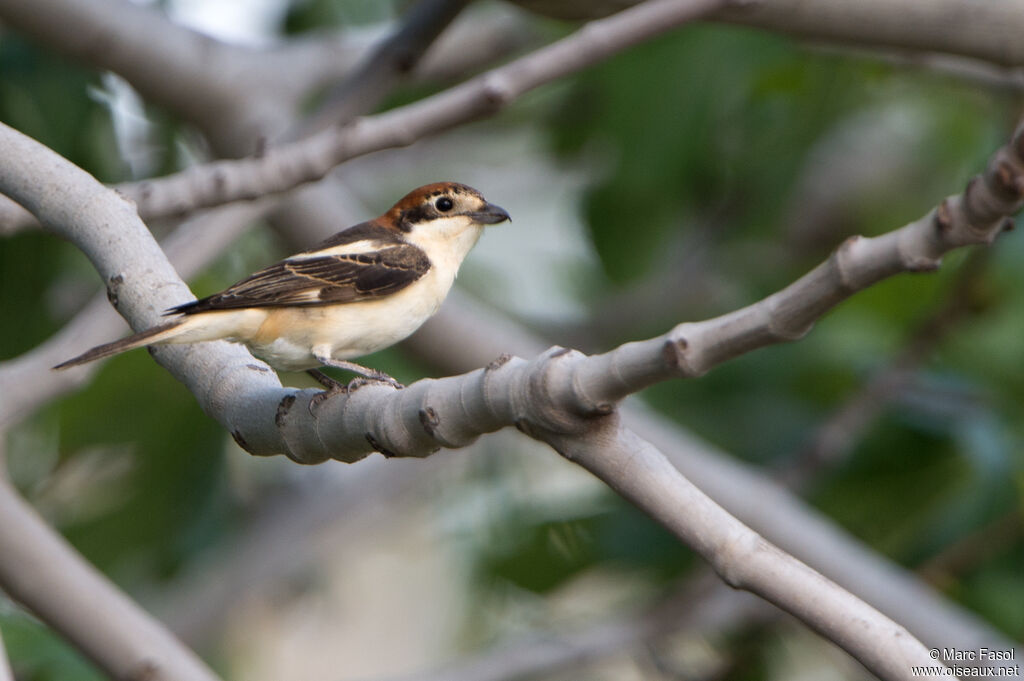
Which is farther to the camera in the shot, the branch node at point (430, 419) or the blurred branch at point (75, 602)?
the blurred branch at point (75, 602)

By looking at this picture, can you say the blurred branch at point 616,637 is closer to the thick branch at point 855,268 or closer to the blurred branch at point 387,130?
the blurred branch at point 387,130

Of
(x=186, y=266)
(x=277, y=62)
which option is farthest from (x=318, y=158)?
(x=277, y=62)

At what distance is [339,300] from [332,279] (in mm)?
126

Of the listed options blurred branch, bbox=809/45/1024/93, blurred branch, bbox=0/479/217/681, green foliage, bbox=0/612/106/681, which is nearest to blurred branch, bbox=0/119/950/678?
blurred branch, bbox=0/479/217/681

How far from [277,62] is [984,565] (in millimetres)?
4628

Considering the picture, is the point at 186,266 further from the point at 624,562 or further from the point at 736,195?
the point at 736,195

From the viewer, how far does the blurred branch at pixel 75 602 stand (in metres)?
3.93

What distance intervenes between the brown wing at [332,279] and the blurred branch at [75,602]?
4.06 feet

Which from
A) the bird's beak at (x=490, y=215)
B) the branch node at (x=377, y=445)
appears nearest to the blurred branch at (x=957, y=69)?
the bird's beak at (x=490, y=215)

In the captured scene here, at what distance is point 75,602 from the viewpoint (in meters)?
4.00

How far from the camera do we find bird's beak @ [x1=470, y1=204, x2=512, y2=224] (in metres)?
4.62

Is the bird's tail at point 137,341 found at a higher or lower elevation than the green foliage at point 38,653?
higher

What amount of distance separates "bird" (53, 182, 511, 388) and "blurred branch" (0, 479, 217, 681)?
3.38 feet

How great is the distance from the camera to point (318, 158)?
13.2 feet
